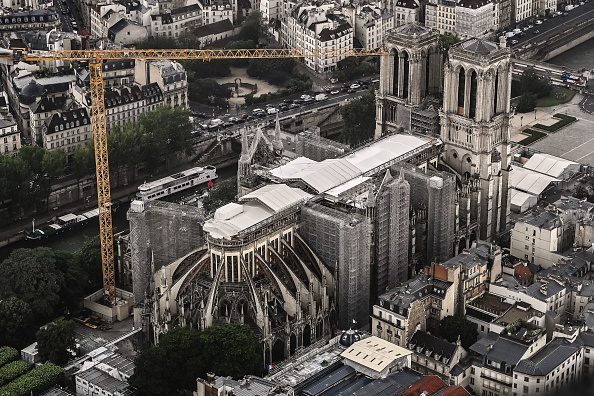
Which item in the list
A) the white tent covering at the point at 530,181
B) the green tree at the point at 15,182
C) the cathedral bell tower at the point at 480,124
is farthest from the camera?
the white tent covering at the point at 530,181

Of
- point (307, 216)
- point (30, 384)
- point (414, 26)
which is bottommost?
point (30, 384)

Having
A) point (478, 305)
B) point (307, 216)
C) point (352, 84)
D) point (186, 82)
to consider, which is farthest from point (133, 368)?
point (352, 84)

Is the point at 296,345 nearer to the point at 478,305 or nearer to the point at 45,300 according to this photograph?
the point at 478,305

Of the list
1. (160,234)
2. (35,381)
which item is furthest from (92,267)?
(35,381)

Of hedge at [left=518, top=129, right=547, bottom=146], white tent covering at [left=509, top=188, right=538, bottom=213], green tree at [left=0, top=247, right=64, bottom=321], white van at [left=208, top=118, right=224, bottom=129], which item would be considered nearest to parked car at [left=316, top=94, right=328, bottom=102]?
white van at [left=208, top=118, right=224, bottom=129]

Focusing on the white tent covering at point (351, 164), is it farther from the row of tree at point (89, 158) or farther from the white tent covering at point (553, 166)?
the row of tree at point (89, 158)

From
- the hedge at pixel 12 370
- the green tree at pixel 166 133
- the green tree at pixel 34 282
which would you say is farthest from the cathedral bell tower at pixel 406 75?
the hedge at pixel 12 370

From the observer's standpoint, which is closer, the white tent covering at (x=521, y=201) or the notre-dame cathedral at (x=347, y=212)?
the notre-dame cathedral at (x=347, y=212)
